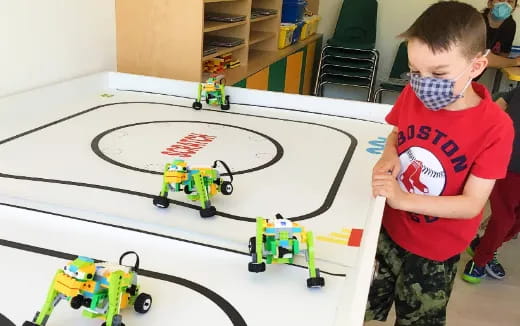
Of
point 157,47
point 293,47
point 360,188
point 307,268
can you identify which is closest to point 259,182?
point 360,188

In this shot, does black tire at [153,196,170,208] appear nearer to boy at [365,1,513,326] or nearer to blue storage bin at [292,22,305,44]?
boy at [365,1,513,326]

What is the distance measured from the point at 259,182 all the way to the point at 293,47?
214 centimetres

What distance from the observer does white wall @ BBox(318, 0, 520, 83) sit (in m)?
3.29

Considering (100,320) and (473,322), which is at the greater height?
(100,320)

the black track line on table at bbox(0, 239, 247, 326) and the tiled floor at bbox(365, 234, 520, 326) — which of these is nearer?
the black track line on table at bbox(0, 239, 247, 326)

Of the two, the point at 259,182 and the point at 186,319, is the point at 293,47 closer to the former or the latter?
the point at 259,182

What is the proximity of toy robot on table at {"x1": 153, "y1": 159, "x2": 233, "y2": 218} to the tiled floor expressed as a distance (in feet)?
2.93

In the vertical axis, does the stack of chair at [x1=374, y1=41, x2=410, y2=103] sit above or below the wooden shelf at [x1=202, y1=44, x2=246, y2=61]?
below

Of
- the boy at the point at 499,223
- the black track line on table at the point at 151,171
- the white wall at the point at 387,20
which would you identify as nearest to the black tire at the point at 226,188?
the black track line on table at the point at 151,171

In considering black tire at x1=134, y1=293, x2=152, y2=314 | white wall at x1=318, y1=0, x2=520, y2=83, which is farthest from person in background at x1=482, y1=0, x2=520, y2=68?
black tire at x1=134, y1=293, x2=152, y2=314

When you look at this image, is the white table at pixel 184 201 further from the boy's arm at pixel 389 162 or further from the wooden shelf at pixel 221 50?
the wooden shelf at pixel 221 50

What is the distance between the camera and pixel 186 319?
0.50 m

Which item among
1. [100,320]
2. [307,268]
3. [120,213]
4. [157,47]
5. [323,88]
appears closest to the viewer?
[100,320]

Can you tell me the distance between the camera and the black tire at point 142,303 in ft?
1.63
